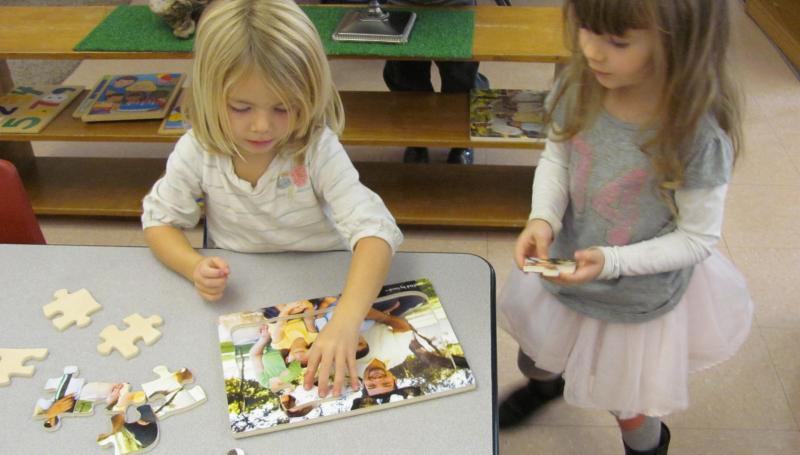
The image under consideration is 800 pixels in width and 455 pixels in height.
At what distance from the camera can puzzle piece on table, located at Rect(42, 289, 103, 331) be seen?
1061mm

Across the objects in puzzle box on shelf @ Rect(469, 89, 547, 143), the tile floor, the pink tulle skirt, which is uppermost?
the pink tulle skirt

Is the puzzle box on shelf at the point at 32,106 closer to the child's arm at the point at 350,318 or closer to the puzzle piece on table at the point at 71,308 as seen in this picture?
the puzzle piece on table at the point at 71,308

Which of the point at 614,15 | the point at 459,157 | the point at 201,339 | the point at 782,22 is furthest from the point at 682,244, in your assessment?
the point at 782,22

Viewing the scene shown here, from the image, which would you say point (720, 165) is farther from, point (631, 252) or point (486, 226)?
point (486, 226)

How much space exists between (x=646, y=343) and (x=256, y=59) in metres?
0.80

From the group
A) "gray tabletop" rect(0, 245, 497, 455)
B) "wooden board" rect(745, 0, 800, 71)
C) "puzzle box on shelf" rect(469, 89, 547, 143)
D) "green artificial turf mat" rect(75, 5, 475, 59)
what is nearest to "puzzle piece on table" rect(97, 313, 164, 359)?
"gray tabletop" rect(0, 245, 497, 455)

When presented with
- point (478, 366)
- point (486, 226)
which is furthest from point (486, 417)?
point (486, 226)

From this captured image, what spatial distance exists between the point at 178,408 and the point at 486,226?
1545 mm

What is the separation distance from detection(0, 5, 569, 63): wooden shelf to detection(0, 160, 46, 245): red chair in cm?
67

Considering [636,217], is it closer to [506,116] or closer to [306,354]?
[306,354]

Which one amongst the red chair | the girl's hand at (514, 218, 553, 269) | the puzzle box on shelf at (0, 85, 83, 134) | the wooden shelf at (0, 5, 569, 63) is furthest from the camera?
the puzzle box on shelf at (0, 85, 83, 134)

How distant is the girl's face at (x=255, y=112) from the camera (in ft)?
3.47

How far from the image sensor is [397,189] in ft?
7.98

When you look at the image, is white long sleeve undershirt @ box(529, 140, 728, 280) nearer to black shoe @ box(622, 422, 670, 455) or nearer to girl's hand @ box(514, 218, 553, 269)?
girl's hand @ box(514, 218, 553, 269)
